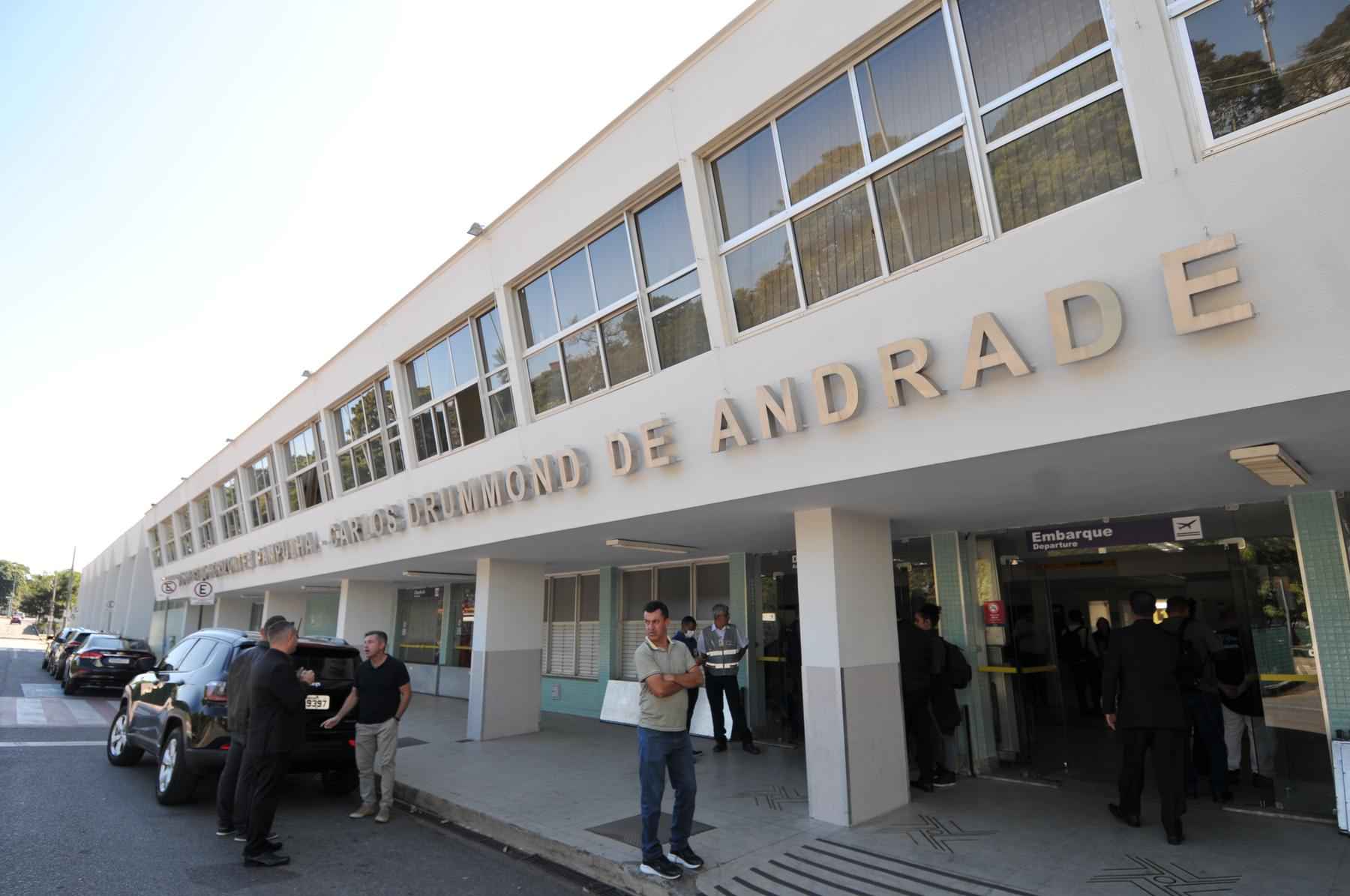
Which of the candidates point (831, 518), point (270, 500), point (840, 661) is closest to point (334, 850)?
point (840, 661)

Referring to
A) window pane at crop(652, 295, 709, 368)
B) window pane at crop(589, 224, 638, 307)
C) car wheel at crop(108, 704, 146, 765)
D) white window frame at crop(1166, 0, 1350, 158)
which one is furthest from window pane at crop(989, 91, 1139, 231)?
car wheel at crop(108, 704, 146, 765)

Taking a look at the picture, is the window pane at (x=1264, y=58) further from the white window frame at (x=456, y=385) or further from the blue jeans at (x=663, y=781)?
the white window frame at (x=456, y=385)

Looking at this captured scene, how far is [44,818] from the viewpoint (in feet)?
22.2

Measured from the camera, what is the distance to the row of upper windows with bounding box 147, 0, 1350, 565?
448 centimetres

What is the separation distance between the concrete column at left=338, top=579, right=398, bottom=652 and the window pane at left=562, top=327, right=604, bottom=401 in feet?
36.0

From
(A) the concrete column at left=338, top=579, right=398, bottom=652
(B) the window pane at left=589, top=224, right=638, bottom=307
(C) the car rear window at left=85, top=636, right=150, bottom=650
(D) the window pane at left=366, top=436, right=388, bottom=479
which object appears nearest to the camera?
(B) the window pane at left=589, top=224, right=638, bottom=307

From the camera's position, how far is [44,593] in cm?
10750

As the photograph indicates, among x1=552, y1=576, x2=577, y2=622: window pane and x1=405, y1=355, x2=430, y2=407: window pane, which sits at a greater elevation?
x1=405, y1=355, x2=430, y2=407: window pane

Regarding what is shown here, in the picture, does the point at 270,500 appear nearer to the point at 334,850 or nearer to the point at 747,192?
the point at 334,850

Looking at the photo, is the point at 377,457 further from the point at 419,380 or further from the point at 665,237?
the point at 665,237

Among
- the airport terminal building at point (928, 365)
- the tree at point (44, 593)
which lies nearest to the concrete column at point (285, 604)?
the airport terminal building at point (928, 365)

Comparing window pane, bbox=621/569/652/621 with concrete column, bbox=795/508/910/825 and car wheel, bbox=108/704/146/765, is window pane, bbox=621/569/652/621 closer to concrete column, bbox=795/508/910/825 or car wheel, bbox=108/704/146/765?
concrete column, bbox=795/508/910/825

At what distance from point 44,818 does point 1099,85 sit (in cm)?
1050

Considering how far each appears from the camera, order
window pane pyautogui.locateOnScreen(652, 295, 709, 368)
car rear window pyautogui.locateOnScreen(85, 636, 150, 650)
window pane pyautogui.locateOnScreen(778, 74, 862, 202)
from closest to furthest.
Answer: window pane pyautogui.locateOnScreen(778, 74, 862, 202) < window pane pyautogui.locateOnScreen(652, 295, 709, 368) < car rear window pyautogui.locateOnScreen(85, 636, 150, 650)
